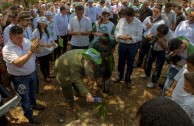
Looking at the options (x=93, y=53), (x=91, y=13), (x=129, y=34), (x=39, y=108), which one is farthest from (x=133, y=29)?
(x=91, y=13)

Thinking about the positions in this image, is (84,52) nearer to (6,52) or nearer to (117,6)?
(6,52)

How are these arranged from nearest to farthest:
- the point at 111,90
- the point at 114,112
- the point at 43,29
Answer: the point at 114,112 → the point at 43,29 → the point at 111,90

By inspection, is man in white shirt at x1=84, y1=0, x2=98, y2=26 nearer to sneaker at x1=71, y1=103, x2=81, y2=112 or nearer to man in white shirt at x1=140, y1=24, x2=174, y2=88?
man in white shirt at x1=140, y1=24, x2=174, y2=88

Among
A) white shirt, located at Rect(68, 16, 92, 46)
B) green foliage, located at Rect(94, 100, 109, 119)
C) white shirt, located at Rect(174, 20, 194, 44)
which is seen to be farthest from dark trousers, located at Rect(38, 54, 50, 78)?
white shirt, located at Rect(174, 20, 194, 44)

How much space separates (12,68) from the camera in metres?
3.77

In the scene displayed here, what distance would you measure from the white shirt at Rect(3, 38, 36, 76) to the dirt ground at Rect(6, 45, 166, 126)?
3.96 feet

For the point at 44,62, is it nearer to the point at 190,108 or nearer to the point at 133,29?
the point at 133,29

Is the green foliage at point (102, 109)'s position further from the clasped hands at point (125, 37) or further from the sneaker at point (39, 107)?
the clasped hands at point (125, 37)

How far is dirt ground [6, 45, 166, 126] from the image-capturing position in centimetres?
446

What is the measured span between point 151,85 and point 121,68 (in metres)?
0.95

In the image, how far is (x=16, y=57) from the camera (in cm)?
361

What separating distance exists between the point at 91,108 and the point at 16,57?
84.9 inches

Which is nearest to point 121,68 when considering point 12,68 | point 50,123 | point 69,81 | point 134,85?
point 134,85

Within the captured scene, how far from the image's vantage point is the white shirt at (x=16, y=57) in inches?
143
